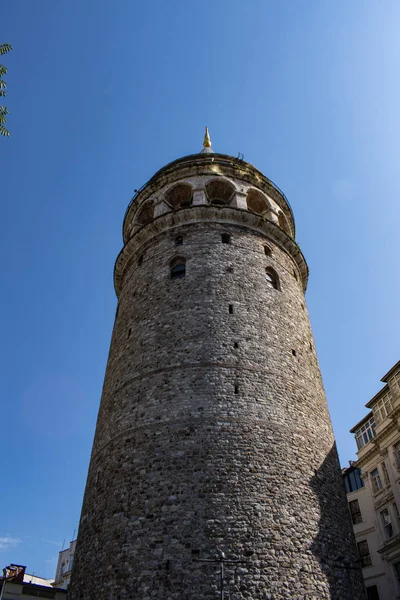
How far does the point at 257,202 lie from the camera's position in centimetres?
1977

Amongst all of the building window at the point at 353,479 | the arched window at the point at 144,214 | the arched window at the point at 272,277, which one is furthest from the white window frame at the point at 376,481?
the arched window at the point at 144,214

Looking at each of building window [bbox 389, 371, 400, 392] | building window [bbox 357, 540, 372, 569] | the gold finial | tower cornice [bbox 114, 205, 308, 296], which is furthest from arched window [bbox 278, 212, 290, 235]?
building window [bbox 357, 540, 372, 569]

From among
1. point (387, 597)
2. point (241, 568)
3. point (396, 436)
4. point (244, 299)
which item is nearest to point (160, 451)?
point (241, 568)

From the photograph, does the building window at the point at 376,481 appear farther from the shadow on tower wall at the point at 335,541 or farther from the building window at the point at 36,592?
the building window at the point at 36,592

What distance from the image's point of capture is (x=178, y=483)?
11.0m

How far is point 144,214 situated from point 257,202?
4.56 metres

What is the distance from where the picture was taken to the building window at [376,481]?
20.5 m

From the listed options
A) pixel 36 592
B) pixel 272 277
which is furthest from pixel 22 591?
pixel 272 277

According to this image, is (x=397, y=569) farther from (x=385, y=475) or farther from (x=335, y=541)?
(x=335, y=541)

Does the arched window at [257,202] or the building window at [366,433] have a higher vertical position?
the arched window at [257,202]

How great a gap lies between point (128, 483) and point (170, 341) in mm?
3903

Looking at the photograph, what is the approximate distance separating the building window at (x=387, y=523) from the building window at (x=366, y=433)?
297 cm

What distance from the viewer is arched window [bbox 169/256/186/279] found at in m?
15.8

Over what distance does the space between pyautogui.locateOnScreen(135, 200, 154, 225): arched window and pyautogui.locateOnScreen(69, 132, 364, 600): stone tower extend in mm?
2233
